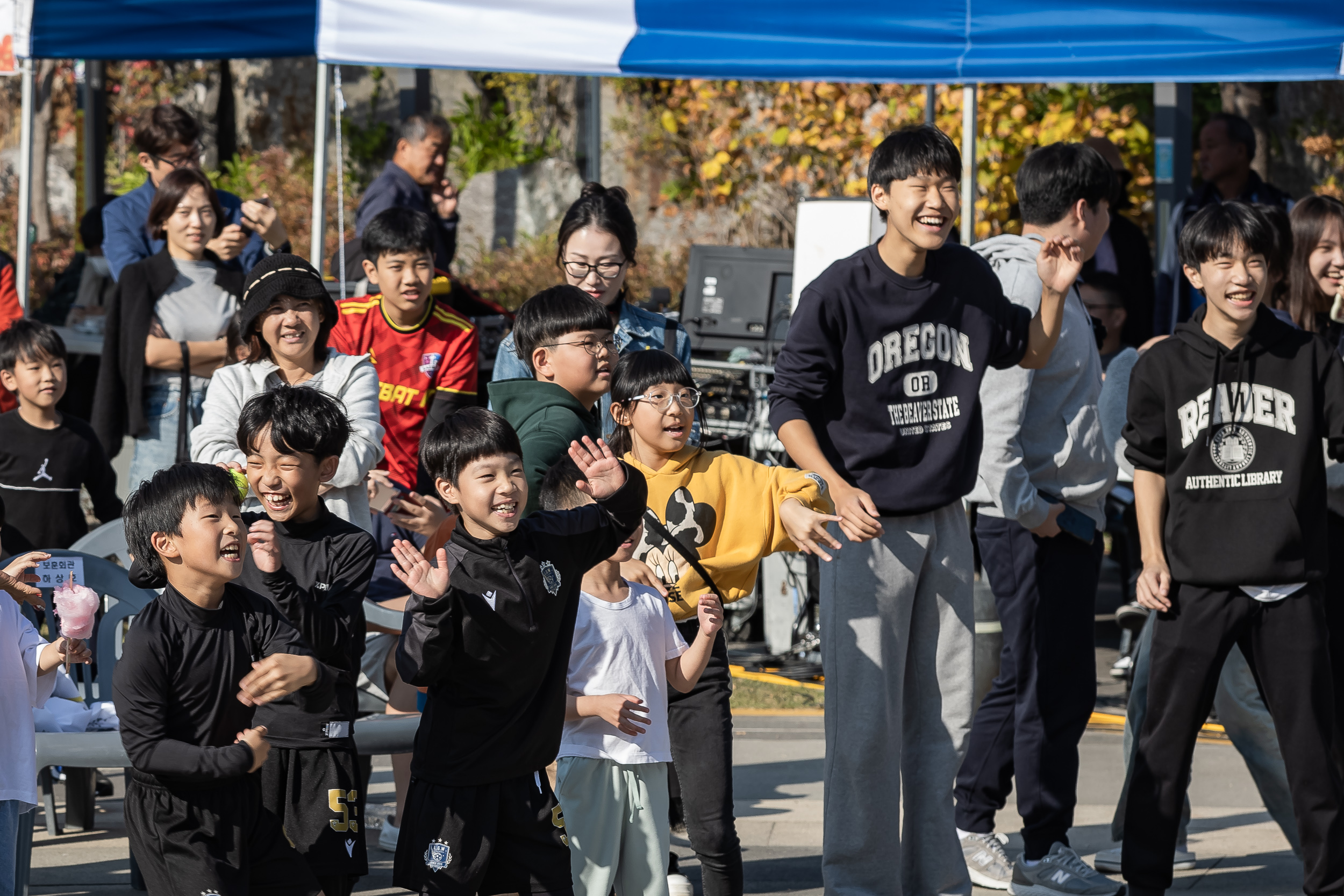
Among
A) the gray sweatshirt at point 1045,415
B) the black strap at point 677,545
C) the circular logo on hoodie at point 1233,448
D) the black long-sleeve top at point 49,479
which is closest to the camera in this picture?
the black strap at point 677,545

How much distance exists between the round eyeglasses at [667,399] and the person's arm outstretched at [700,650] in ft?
1.69

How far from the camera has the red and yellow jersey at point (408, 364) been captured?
5457 mm

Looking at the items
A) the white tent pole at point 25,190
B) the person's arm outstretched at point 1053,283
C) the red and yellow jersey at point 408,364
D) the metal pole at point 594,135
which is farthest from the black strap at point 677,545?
the metal pole at point 594,135

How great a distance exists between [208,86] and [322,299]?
13.7 metres

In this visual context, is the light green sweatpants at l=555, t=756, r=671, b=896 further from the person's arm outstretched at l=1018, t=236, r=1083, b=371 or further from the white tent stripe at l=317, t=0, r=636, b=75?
the white tent stripe at l=317, t=0, r=636, b=75

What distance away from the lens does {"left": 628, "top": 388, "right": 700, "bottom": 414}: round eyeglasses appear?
159 inches

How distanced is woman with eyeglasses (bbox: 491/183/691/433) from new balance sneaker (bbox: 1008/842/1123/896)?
179 cm

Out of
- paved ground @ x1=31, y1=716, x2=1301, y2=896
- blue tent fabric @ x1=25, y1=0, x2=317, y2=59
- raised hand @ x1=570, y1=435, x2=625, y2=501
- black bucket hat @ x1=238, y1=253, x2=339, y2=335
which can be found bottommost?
paved ground @ x1=31, y1=716, x2=1301, y2=896

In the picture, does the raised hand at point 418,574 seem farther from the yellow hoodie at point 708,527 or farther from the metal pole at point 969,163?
the metal pole at point 969,163

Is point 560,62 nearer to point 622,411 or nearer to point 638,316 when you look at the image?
point 638,316

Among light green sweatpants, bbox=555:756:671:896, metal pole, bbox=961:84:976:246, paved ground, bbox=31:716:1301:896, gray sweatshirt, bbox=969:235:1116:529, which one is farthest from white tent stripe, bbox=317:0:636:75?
light green sweatpants, bbox=555:756:671:896

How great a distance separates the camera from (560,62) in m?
6.00

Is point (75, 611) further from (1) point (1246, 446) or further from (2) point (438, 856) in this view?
(1) point (1246, 446)

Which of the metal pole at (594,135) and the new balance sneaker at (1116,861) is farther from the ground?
the metal pole at (594,135)
